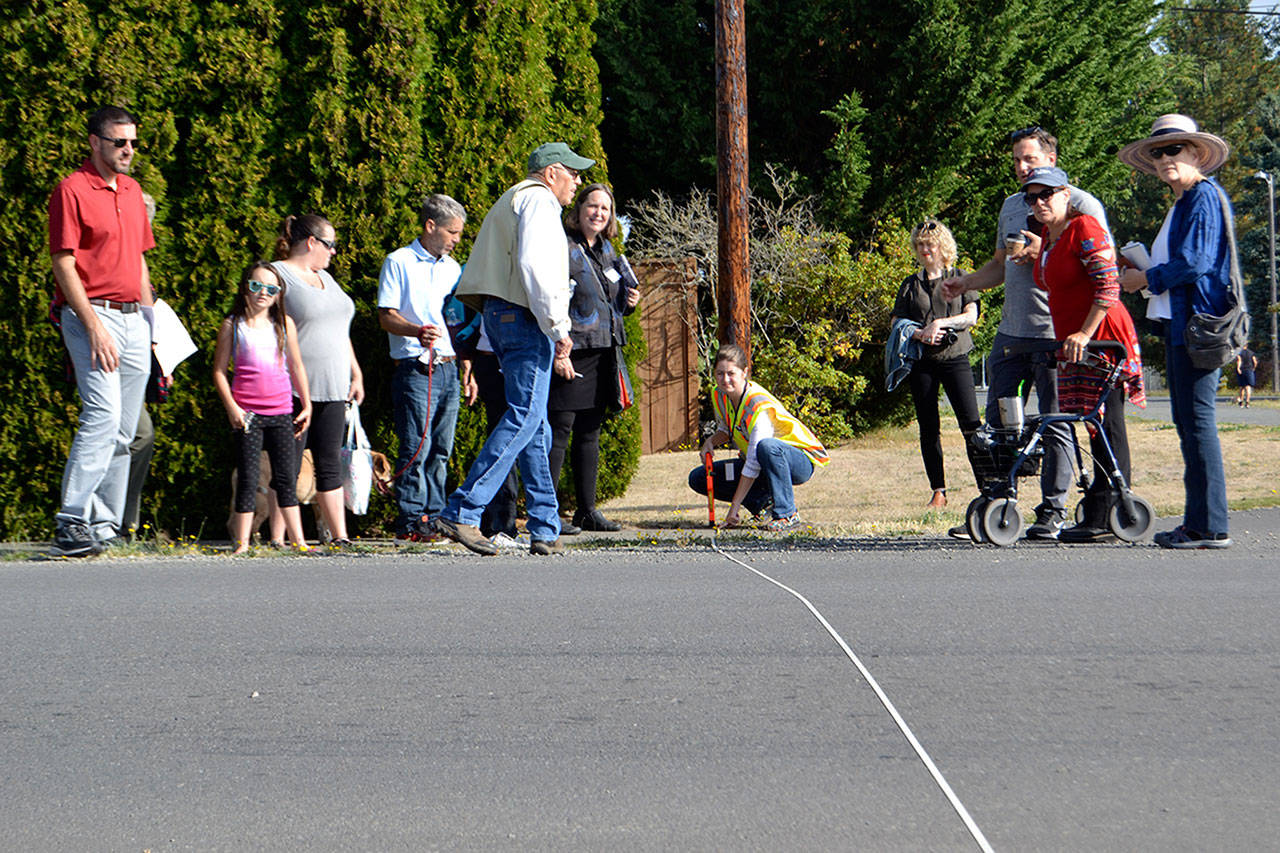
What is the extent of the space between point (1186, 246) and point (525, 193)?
3.41m

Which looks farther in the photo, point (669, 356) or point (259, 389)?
point (669, 356)

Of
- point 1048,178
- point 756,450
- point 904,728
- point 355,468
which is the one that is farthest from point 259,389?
point 904,728

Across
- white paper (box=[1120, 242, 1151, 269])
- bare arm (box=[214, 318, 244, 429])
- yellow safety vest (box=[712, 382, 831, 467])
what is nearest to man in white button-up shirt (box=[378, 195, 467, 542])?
bare arm (box=[214, 318, 244, 429])

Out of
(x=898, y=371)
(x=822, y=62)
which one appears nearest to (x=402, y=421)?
(x=898, y=371)

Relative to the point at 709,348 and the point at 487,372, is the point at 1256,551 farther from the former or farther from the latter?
the point at 709,348

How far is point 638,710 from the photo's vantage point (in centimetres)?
429

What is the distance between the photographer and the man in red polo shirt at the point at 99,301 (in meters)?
7.19

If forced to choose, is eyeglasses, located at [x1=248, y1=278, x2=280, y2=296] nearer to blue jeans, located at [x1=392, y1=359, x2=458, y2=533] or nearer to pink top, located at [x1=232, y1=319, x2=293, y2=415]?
pink top, located at [x1=232, y1=319, x2=293, y2=415]

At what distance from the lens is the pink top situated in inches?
304

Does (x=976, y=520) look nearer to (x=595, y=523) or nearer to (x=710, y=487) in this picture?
(x=710, y=487)

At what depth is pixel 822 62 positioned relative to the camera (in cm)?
1686

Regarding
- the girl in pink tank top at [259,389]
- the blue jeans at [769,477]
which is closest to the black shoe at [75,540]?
the girl in pink tank top at [259,389]

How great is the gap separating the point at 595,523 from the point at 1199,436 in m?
3.71

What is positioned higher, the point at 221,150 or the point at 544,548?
the point at 221,150
